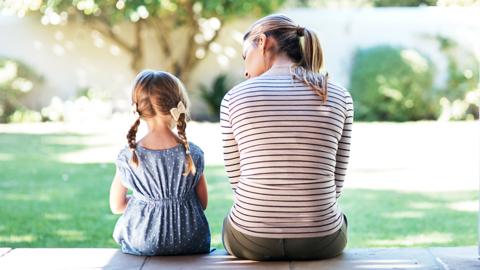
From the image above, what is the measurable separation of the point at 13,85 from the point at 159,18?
8.26 feet

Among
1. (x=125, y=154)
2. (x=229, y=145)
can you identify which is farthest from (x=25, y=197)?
(x=229, y=145)

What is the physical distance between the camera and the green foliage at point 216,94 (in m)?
13.1

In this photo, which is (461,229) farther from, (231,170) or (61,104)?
(61,104)

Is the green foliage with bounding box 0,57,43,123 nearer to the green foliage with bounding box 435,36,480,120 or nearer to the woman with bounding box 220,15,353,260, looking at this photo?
the green foliage with bounding box 435,36,480,120

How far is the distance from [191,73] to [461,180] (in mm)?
7116

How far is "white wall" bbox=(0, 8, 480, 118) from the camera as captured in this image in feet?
42.5

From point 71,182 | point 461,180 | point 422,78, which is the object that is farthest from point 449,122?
point 71,182

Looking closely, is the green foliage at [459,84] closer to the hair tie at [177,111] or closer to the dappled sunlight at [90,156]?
the dappled sunlight at [90,156]

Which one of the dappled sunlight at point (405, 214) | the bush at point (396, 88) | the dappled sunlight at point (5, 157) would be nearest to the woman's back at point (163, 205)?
the dappled sunlight at point (405, 214)

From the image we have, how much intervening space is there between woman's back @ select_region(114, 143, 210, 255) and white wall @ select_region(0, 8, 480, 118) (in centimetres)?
997

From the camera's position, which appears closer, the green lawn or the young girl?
the young girl

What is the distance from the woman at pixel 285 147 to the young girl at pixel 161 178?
0.20 m

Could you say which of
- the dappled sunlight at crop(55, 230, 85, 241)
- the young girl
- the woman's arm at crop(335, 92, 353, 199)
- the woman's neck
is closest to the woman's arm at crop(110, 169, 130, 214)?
the young girl

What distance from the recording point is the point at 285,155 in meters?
3.04
